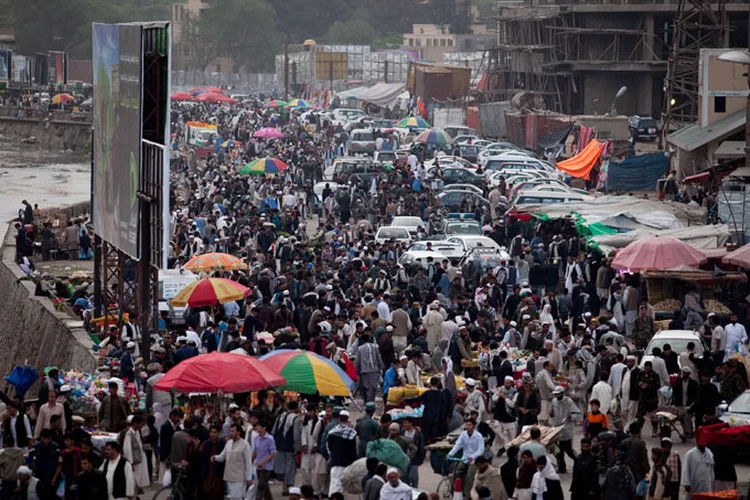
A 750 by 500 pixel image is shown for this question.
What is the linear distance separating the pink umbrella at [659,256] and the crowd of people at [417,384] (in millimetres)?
444

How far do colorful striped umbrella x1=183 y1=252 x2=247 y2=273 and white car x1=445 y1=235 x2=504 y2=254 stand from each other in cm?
551

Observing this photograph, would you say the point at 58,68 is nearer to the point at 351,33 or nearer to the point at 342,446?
the point at 351,33

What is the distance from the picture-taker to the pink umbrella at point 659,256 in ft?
84.7

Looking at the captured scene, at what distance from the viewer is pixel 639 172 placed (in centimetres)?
4478

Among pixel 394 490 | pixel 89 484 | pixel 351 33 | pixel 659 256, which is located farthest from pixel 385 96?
pixel 394 490

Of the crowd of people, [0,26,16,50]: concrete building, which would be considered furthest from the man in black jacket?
[0,26,16,50]: concrete building

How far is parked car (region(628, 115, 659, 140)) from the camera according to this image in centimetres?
5856

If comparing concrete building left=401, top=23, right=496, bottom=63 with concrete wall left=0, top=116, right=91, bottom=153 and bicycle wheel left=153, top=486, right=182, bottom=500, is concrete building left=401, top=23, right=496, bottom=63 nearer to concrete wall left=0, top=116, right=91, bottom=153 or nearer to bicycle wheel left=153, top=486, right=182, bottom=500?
concrete wall left=0, top=116, right=91, bottom=153

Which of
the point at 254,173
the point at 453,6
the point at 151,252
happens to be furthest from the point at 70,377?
the point at 453,6

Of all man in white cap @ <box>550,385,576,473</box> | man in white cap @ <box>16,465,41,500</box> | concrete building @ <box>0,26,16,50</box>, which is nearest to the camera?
man in white cap @ <box>16,465,41,500</box>

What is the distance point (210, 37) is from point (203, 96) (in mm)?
68773

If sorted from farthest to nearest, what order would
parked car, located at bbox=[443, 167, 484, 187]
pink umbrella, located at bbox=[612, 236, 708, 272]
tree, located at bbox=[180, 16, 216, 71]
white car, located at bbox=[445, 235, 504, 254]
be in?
tree, located at bbox=[180, 16, 216, 71] < parked car, located at bbox=[443, 167, 484, 187] < white car, located at bbox=[445, 235, 504, 254] < pink umbrella, located at bbox=[612, 236, 708, 272]

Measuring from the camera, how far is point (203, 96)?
8931cm

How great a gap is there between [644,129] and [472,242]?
28.7 meters
